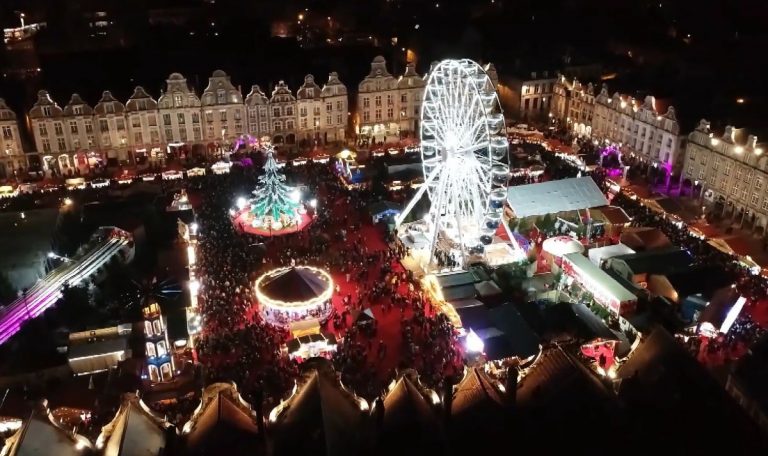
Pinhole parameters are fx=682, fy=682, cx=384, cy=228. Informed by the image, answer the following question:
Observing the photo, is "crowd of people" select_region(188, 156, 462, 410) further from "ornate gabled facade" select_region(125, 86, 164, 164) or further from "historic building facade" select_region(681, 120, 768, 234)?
"historic building facade" select_region(681, 120, 768, 234)

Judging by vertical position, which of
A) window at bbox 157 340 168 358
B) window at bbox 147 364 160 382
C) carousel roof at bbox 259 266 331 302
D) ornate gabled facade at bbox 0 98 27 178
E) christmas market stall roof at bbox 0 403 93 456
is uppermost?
ornate gabled facade at bbox 0 98 27 178

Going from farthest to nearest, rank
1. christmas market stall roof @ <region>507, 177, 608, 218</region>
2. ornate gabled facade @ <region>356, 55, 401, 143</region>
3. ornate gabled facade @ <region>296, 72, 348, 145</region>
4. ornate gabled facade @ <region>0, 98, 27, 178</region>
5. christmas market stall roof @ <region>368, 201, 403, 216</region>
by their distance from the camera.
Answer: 1. ornate gabled facade @ <region>356, 55, 401, 143</region>
2. ornate gabled facade @ <region>296, 72, 348, 145</region>
3. ornate gabled facade @ <region>0, 98, 27, 178</region>
4. christmas market stall roof @ <region>368, 201, 403, 216</region>
5. christmas market stall roof @ <region>507, 177, 608, 218</region>

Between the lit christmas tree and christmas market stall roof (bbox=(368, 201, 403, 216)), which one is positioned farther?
christmas market stall roof (bbox=(368, 201, 403, 216))

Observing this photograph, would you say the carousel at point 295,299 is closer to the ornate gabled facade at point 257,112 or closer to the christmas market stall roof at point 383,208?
the christmas market stall roof at point 383,208

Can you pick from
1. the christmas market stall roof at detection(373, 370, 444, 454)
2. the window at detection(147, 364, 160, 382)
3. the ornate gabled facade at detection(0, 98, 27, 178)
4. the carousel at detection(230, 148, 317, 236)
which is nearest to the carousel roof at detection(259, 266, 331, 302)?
the window at detection(147, 364, 160, 382)

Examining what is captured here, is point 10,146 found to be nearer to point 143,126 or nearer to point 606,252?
point 143,126

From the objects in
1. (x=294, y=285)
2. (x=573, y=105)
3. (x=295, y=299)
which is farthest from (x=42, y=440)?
(x=573, y=105)
